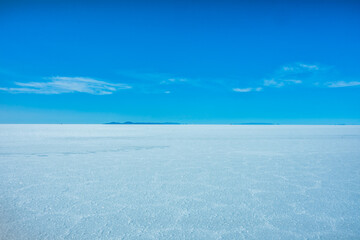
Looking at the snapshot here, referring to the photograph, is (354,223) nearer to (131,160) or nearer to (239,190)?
(239,190)

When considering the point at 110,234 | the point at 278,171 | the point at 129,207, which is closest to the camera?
the point at 110,234

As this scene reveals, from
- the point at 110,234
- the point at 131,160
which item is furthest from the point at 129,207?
the point at 131,160

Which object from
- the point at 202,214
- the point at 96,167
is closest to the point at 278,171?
the point at 202,214

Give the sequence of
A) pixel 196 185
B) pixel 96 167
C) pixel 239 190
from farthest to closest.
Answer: pixel 96 167 < pixel 196 185 < pixel 239 190

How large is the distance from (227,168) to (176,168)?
87 cm

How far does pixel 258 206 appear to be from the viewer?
1.98 metres

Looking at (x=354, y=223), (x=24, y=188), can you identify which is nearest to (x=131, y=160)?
(x=24, y=188)

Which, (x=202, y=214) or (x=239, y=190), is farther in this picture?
(x=239, y=190)

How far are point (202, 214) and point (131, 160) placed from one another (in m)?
2.59

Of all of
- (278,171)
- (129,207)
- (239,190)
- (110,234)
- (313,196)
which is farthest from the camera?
(278,171)

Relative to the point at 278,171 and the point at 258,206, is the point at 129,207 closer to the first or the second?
the point at 258,206

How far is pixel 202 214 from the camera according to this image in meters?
1.81

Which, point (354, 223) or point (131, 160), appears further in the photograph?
point (131, 160)

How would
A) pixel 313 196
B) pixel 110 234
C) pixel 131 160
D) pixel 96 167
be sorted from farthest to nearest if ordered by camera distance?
pixel 131 160, pixel 96 167, pixel 313 196, pixel 110 234
